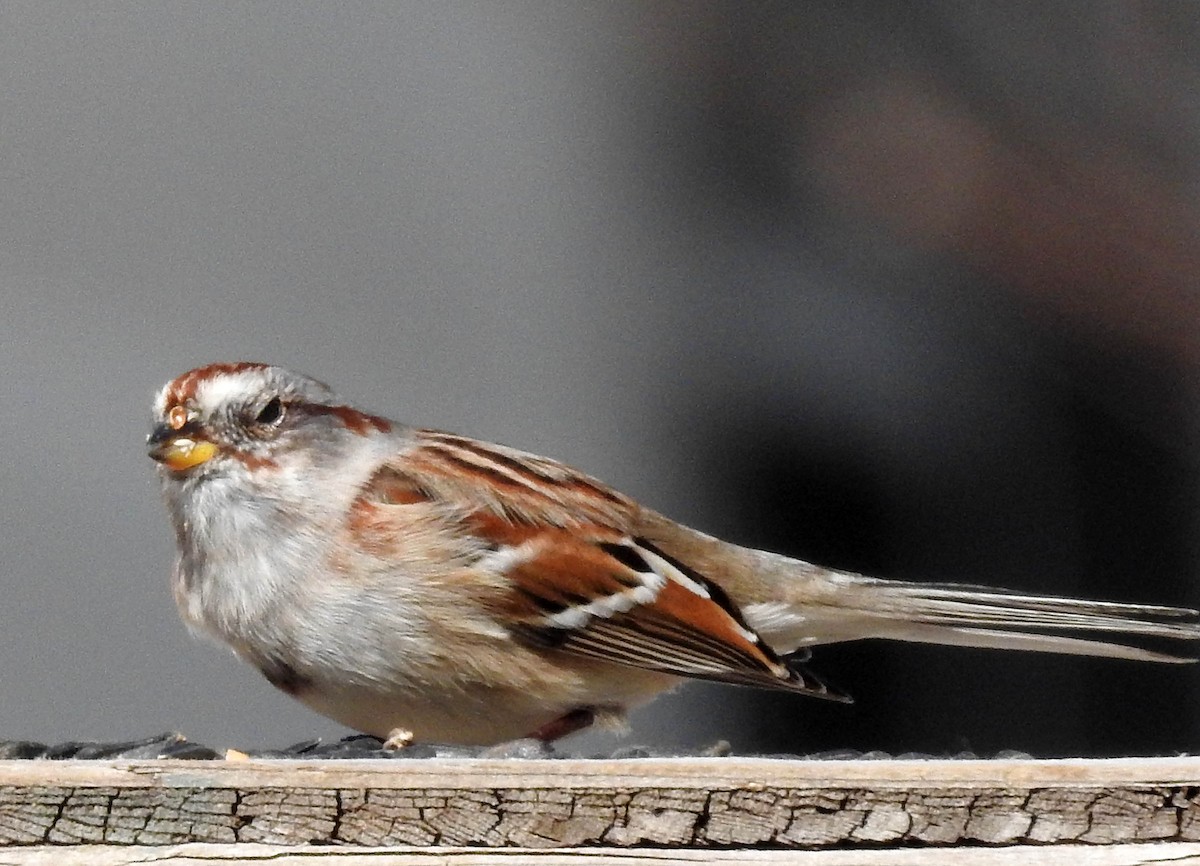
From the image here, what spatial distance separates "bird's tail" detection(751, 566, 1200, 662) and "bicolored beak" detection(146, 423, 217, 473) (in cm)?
120

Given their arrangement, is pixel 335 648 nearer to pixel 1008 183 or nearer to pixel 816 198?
pixel 1008 183

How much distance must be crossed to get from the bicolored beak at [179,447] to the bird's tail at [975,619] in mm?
1204

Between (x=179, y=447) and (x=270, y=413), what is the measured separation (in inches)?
7.8

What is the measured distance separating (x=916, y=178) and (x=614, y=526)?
101 centimetres

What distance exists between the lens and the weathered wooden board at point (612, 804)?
1814 millimetres

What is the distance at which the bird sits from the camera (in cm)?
282

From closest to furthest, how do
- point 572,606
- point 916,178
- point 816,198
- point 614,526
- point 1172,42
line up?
1. point 572,606
2. point 614,526
3. point 916,178
4. point 1172,42
5. point 816,198

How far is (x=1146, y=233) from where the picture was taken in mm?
3109

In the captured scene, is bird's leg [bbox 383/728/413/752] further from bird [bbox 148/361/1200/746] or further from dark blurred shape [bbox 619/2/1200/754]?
dark blurred shape [bbox 619/2/1200/754]

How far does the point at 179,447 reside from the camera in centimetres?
300

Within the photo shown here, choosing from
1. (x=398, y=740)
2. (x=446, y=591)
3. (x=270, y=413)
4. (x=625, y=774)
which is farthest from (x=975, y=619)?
(x=625, y=774)

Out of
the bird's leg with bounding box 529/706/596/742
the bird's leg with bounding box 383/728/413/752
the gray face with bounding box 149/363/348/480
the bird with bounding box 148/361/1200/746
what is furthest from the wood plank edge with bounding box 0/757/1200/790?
the gray face with bounding box 149/363/348/480

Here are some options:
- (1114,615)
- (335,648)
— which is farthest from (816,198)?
(335,648)

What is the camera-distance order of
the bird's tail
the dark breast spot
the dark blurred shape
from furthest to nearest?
Answer: the dark blurred shape
the bird's tail
the dark breast spot
